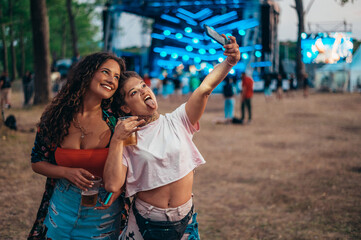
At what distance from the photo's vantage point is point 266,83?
22.4 m

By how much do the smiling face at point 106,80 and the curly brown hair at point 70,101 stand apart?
0.04 metres

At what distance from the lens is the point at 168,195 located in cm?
211

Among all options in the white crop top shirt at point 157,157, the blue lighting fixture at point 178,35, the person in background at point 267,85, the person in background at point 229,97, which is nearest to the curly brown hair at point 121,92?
the white crop top shirt at point 157,157

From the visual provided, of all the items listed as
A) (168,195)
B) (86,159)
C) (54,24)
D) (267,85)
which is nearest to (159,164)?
(168,195)

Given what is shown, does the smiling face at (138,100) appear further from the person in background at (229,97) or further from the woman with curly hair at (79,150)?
the person in background at (229,97)

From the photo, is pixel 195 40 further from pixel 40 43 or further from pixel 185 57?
pixel 40 43

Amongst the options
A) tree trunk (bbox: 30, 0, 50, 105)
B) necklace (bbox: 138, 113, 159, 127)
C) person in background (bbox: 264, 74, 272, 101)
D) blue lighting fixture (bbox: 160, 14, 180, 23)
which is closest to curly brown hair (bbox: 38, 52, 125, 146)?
necklace (bbox: 138, 113, 159, 127)

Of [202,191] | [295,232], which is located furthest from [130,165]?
[202,191]

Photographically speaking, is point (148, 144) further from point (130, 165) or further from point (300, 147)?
point (300, 147)

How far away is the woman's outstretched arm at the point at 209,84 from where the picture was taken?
2057 millimetres

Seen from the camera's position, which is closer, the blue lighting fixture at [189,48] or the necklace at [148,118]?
the necklace at [148,118]

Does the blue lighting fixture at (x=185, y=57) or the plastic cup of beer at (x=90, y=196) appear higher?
the blue lighting fixture at (x=185, y=57)

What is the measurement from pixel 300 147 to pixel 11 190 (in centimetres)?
714

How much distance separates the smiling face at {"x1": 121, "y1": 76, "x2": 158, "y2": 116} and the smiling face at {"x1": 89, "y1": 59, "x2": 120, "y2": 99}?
12 cm
